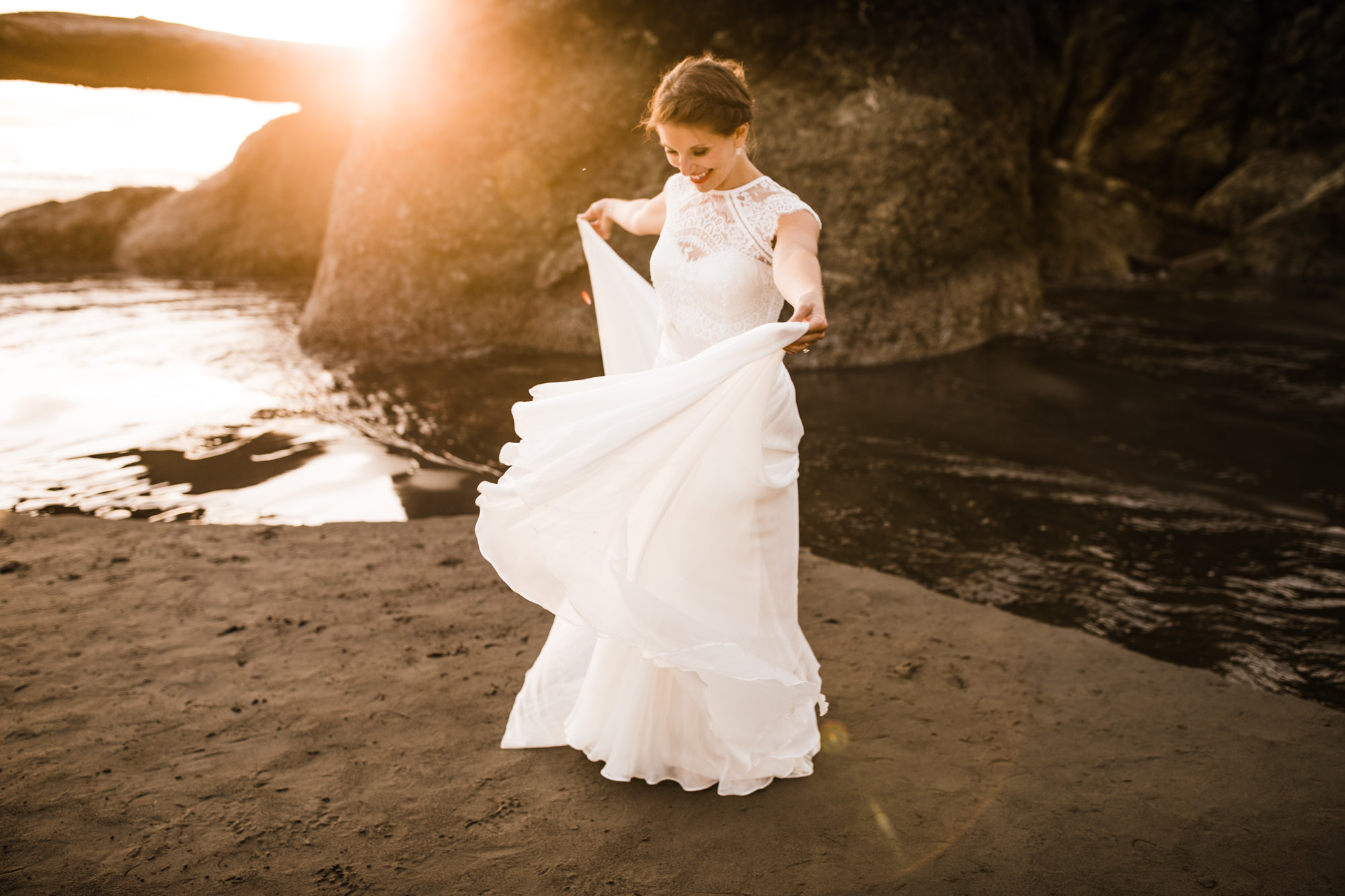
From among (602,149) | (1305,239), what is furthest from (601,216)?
(1305,239)

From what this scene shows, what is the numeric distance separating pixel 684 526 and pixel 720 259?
0.77 metres

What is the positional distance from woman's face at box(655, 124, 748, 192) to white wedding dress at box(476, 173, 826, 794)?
5 centimetres

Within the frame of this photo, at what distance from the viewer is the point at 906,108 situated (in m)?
7.67

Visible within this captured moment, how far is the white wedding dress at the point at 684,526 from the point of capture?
82.3 inches

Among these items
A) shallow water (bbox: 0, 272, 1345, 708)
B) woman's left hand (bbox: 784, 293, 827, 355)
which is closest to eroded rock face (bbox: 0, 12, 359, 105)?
shallow water (bbox: 0, 272, 1345, 708)

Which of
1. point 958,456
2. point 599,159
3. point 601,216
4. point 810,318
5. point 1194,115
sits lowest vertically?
point 958,456

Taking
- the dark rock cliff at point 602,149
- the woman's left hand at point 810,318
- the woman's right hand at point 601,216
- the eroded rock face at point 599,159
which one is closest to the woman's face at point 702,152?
the woman's left hand at point 810,318

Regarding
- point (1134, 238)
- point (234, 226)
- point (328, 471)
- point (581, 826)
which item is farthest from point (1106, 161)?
point (581, 826)

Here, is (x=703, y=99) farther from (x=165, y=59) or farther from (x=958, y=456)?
(x=165, y=59)

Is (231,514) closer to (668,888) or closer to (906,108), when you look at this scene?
(668,888)

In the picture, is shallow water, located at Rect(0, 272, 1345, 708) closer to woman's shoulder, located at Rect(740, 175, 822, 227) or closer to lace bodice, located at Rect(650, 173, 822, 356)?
lace bodice, located at Rect(650, 173, 822, 356)

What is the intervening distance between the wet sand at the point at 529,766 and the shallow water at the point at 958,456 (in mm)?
707

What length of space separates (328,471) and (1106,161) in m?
20.1

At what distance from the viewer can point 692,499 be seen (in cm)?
221
